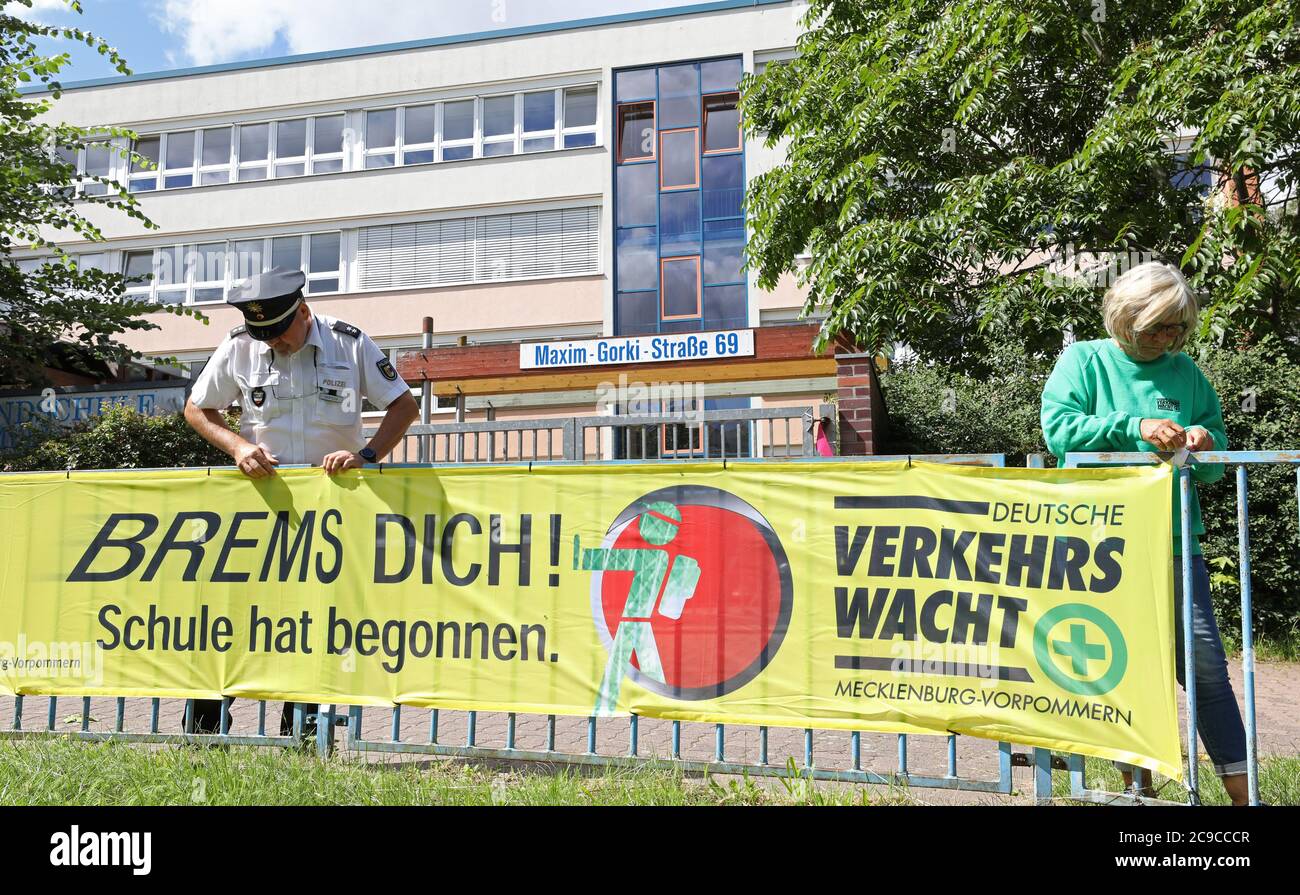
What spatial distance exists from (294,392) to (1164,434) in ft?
12.3

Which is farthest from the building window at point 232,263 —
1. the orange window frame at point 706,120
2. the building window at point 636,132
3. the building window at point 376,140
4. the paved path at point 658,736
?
the paved path at point 658,736

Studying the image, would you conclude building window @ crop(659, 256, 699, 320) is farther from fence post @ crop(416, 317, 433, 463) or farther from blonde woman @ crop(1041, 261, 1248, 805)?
blonde woman @ crop(1041, 261, 1248, 805)

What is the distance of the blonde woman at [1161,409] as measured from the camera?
3391 millimetres

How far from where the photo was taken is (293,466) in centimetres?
450

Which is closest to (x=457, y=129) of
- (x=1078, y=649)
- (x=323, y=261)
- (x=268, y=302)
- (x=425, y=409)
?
(x=323, y=261)

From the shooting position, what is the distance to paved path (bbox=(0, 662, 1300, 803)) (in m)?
4.62

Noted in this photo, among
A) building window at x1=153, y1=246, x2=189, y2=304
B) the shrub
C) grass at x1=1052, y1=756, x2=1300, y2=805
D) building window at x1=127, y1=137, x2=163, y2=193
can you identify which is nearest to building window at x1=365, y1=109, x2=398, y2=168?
building window at x1=153, y1=246, x2=189, y2=304

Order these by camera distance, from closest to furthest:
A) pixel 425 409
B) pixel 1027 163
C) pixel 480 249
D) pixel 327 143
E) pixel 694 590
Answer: pixel 694 590
pixel 1027 163
pixel 425 409
pixel 480 249
pixel 327 143

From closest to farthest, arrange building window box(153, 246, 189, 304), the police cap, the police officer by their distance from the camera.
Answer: the police cap
the police officer
building window box(153, 246, 189, 304)

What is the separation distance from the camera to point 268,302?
4.31 m

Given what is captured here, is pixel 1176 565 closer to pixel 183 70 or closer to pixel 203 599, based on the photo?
pixel 203 599

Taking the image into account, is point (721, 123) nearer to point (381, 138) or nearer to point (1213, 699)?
point (381, 138)

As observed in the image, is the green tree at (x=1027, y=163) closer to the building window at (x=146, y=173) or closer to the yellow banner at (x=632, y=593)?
the yellow banner at (x=632, y=593)

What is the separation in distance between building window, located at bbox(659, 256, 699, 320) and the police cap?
2175cm
